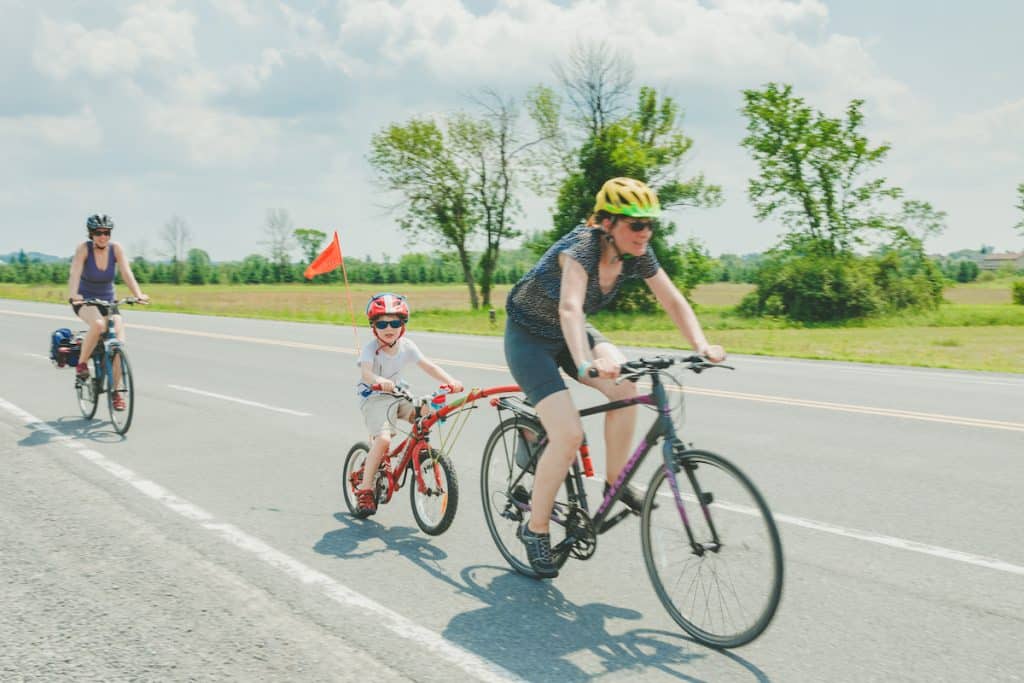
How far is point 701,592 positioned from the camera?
11.7ft

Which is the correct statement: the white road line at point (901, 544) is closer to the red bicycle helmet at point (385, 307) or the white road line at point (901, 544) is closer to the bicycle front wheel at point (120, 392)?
the red bicycle helmet at point (385, 307)

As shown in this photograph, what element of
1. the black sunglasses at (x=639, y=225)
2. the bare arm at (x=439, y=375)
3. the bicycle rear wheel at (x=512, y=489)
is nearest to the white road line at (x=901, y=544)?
the bicycle rear wheel at (x=512, y=489)

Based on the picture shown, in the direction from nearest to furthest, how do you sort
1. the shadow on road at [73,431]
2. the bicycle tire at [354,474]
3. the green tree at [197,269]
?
1. the bicycle tire at [354,474]
2. the shadow on road at [73,431]
3. the green tree at [197,269]

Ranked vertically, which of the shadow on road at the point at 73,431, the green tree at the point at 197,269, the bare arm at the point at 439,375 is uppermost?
the green tree at the point at 197,269

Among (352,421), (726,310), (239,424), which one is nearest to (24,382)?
(239,424)

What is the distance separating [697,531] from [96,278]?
295 inches

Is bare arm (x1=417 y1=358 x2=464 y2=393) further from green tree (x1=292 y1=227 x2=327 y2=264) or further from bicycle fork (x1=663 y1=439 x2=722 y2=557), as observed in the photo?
green tree (x1=292 y1=227 x2=327 y2=264)

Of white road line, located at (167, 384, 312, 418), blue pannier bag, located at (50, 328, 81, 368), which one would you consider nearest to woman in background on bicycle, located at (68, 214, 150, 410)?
blue pannier bag, located at (50, 328, 81, 368)

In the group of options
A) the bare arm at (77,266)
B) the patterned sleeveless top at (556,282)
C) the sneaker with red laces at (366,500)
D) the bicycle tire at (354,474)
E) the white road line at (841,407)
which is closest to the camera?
the patterned sleeveless top at (556,282)

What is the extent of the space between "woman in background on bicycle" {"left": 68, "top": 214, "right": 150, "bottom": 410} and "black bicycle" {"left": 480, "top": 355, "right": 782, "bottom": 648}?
6523 mm

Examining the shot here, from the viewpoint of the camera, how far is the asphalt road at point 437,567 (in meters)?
3.35

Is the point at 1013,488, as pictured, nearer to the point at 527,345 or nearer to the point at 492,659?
the point at 527,345

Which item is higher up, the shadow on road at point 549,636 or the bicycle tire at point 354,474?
the bicycle tire at point 354,474

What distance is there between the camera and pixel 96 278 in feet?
29.1
